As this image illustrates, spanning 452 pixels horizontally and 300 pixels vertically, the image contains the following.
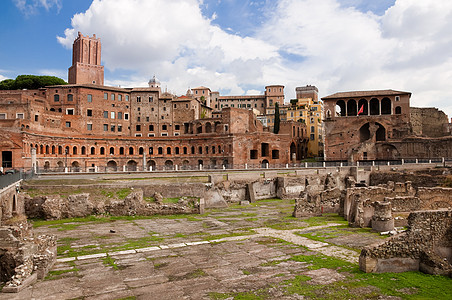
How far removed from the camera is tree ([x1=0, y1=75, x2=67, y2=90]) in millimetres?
74062

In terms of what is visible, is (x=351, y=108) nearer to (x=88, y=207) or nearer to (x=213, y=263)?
(x=88, y=207)

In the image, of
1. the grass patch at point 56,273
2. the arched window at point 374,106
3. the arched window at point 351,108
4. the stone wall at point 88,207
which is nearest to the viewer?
the grass patch at point 56,273

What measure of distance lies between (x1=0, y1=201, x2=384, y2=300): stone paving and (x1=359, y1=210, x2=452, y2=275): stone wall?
57.6 inches

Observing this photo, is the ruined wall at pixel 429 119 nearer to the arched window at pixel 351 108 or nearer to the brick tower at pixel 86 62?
the arched window at pixel 351 108

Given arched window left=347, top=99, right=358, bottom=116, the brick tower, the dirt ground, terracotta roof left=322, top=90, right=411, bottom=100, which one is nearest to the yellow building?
arched window left=347, top=99, right=358, bottom=116

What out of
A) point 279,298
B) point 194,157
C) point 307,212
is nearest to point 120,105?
point 194,157

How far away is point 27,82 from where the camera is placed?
74.4 meters

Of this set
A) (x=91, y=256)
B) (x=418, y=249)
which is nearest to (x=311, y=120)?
(x=418, y=249)

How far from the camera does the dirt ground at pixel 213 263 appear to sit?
35.6 ft

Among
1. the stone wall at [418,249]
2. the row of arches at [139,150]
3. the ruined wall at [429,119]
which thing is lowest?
the stone wall at [418,249]

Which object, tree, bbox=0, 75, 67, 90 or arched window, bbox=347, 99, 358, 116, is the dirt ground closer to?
arched window, bbox=347, 99, 358, 116

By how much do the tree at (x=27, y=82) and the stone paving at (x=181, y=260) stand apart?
6519 cm

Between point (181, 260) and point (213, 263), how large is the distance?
142cm

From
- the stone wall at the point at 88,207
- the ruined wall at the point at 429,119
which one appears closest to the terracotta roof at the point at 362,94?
the ruined wall at the point at 429,119
